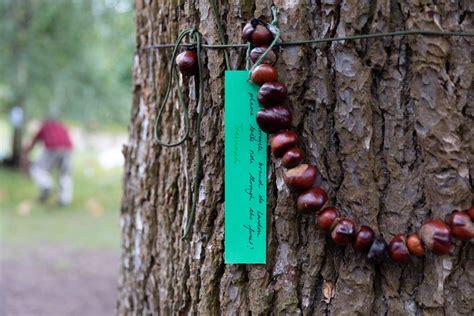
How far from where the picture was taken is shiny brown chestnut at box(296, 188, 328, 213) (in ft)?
4.09

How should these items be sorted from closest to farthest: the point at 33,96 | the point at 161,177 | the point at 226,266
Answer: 1. the point at 226,266
2. the point at 161,177
3. the point at 33,96

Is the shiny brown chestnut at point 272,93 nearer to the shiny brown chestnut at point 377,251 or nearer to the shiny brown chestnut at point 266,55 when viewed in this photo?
the shiny brown chestnut at point 266,55

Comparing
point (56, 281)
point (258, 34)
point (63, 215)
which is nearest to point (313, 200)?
point (258, 34)

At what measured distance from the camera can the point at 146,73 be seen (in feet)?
5.77

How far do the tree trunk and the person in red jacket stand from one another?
9.00 metres

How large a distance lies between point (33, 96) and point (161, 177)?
9860 mm

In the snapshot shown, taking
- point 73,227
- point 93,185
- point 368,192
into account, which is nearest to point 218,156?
point 368,192

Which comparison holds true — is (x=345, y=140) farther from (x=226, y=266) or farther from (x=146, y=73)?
(x=146, y=73)

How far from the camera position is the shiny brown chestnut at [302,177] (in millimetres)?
1246

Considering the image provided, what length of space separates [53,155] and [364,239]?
31.2ft

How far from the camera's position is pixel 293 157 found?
1251 millimetres

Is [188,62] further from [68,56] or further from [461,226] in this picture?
[68,56]

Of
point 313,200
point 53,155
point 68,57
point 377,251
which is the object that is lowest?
point 377,251

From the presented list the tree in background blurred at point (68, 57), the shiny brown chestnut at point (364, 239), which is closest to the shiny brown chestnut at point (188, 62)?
the shiny brown chestnut at point (364, 239)
